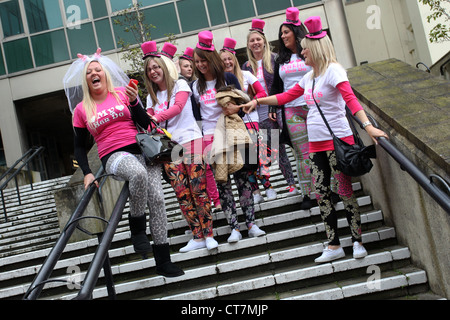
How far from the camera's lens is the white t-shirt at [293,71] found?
16.5 feet

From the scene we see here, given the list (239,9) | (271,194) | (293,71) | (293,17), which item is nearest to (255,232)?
(271,194)

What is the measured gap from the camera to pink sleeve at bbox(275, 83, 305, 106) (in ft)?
14.6

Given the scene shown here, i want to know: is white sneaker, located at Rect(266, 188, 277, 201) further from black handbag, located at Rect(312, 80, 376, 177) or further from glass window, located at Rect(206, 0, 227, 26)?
glass window, located at Rect(206, 0, 227, 26)

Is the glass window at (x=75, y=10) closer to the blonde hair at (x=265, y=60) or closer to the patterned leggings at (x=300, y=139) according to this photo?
the blonde hair at (x=265, y=60)

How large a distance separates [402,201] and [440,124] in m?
0.81

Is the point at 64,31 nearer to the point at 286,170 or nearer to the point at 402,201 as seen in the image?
the point at 286,170

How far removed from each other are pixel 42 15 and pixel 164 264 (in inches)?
593

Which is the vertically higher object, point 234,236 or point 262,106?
point 262,106

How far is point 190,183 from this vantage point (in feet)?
14.9

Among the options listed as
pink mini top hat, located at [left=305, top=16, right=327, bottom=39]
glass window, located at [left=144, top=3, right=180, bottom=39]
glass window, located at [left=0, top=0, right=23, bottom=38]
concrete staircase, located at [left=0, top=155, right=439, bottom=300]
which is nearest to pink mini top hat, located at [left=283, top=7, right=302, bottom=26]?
pink mini top hat, located at [left=305, top=16, right=327, bottom=39]

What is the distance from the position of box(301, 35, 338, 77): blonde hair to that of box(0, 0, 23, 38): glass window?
Result: 1499 cm

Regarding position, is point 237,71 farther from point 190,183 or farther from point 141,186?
point 141,186

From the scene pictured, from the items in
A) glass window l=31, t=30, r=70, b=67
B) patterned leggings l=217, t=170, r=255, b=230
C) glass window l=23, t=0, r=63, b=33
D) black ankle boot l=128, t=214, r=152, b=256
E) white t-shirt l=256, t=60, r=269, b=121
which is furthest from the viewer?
glass window l=23, t=0, r=63, b=33
